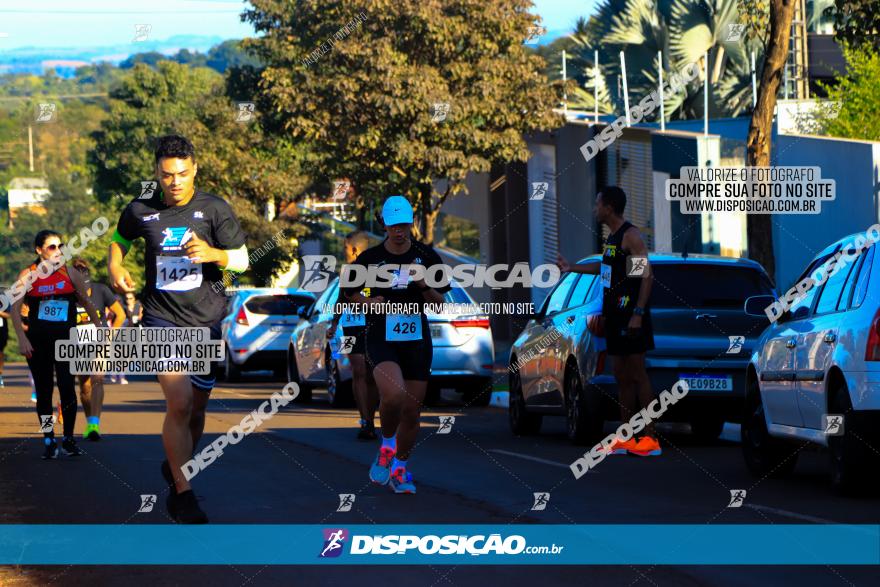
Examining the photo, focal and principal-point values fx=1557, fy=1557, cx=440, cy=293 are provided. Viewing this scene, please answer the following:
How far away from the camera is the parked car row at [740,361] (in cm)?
958

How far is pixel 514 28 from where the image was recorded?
98.2ft

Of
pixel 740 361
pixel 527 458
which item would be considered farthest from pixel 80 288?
pixel 740 361

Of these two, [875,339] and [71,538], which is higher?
[875,339]

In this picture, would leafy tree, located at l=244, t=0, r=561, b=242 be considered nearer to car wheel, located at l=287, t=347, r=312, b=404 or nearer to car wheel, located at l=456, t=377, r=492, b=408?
car wheel, located at l=287, t=347, r=312, b=404

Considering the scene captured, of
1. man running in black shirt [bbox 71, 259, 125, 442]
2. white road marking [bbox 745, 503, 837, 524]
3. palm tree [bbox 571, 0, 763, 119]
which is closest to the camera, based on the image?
white road marking [bbox 745, 503, 837, 524]

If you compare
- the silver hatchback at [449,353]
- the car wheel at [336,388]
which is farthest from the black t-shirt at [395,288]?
the car wheel at [336,388]

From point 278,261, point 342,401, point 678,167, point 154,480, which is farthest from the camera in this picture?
point 278,261

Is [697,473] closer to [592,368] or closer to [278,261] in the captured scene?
[592,368]

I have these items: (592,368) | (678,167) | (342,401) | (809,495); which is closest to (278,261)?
(678,167)

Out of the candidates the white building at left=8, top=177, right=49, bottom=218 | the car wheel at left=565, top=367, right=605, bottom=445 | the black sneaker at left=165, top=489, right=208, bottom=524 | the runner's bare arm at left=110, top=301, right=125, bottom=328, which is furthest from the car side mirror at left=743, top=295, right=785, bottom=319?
the white building at left=8, top=177, right=49, bottom=218

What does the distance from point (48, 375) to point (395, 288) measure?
438 centimetres

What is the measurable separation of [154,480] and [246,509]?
2.05 meters

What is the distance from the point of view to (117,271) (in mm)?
8516

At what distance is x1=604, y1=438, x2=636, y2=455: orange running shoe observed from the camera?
12.9m
